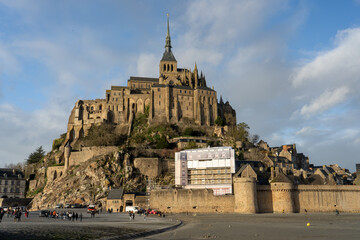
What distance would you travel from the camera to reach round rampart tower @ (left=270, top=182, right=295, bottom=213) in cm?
4909

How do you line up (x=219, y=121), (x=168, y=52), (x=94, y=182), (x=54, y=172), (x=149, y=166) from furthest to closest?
(x=168, y=52) < (x=219, y=121) < (x=54, y=172) < (x=149, y=166) < (x=94, y=182)

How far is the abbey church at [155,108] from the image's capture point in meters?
83.6

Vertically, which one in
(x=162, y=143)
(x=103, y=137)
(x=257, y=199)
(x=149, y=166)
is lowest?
(x=257, y=199)

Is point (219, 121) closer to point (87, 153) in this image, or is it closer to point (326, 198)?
point (87, 153)

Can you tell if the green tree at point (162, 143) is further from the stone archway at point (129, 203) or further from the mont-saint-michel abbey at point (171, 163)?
the stone archway at point (129, 203)

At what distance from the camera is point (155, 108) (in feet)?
275

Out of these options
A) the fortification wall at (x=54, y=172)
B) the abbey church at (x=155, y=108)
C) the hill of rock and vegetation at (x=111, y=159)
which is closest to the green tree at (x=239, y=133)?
the hill of rock and vegetation at (x=111, y=159)

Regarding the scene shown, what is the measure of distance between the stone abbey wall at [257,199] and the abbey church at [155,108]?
33.2 meters

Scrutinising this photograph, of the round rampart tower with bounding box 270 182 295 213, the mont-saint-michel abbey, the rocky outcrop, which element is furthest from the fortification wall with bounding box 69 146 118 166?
the round rampart tower with bounding box 270 182 295 213

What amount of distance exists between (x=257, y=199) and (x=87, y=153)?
107 ft

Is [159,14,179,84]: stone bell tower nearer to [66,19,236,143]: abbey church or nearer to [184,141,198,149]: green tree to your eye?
[66,19,236,143]: abbey church

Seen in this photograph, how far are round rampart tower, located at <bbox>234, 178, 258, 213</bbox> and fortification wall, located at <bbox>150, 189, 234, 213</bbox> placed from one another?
0.99m

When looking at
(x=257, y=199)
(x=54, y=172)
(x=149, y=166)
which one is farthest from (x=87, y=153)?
(x=257, y=199)

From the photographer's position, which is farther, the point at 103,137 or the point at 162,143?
the point at 103,137
